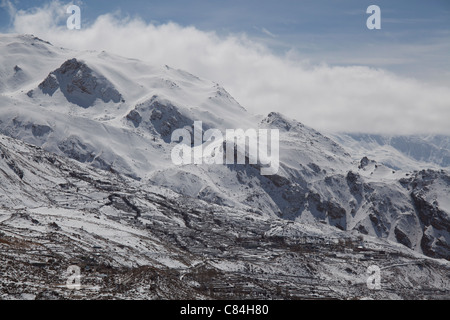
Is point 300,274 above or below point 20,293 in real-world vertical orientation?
below

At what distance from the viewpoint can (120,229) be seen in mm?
195625

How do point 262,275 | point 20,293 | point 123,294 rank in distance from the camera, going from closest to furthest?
point 20,293 → point 123,294 → point 262,275

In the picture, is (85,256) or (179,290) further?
(85,256)
